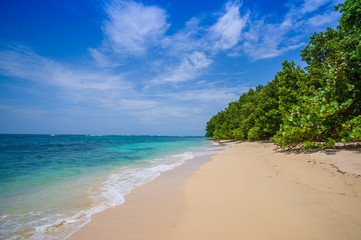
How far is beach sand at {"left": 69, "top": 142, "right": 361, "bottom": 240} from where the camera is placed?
2518 mm

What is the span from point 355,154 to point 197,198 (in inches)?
236

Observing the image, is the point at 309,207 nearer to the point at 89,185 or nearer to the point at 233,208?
the point at 233,208

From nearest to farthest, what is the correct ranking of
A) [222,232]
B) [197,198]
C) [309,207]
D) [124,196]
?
[222,232] < [309,207] < [197,198] < [124,196]

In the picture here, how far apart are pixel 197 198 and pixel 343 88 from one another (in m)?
8.57

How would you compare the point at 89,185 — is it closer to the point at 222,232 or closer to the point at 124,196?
the point at 124,196

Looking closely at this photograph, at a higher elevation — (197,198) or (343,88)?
(343,88)

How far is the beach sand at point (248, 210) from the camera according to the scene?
2.52 m

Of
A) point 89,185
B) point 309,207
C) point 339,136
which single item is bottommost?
point 89,185

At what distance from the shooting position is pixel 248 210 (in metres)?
3.20

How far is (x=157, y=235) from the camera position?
8.54ft

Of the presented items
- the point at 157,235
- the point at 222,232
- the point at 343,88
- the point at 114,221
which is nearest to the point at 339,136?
the point at 343,88

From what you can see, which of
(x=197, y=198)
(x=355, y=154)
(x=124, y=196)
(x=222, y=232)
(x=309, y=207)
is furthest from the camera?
(x=355, y=154)

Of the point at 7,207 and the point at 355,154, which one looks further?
the point at 355,154

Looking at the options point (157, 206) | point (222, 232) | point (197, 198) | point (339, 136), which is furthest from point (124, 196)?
point (339, 136)
